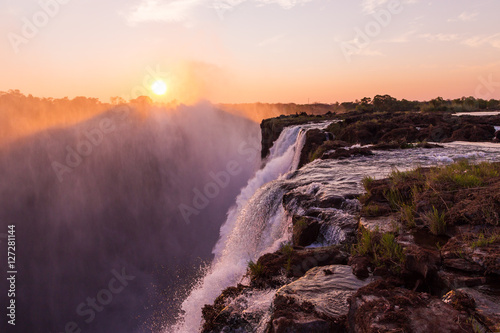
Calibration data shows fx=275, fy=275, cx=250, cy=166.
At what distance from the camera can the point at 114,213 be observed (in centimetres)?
3538

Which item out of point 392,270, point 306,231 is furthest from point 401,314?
point 306,231

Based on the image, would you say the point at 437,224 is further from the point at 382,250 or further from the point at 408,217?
the point at 382,250

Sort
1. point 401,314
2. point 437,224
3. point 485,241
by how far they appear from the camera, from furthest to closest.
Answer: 1. point 437,224
2. point 485,241
3. point 401,314

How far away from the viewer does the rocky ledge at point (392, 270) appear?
244cm

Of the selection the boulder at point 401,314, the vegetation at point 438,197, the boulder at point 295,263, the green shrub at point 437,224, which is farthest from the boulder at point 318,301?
the vegetation at point 438,197

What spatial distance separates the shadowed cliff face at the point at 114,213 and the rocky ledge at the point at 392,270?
12371 mm

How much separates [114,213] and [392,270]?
37.6 m

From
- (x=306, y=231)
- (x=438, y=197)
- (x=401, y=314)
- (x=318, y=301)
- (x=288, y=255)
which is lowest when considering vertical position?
(x=288, y=255)

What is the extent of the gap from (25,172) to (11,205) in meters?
7.67

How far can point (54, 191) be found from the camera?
38.7 m

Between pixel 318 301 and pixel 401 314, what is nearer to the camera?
pixel 401 314

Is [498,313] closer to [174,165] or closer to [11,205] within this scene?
[11,205]

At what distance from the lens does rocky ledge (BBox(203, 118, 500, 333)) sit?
2.44 metres

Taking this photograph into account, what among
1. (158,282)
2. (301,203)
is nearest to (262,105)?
(158,282)
